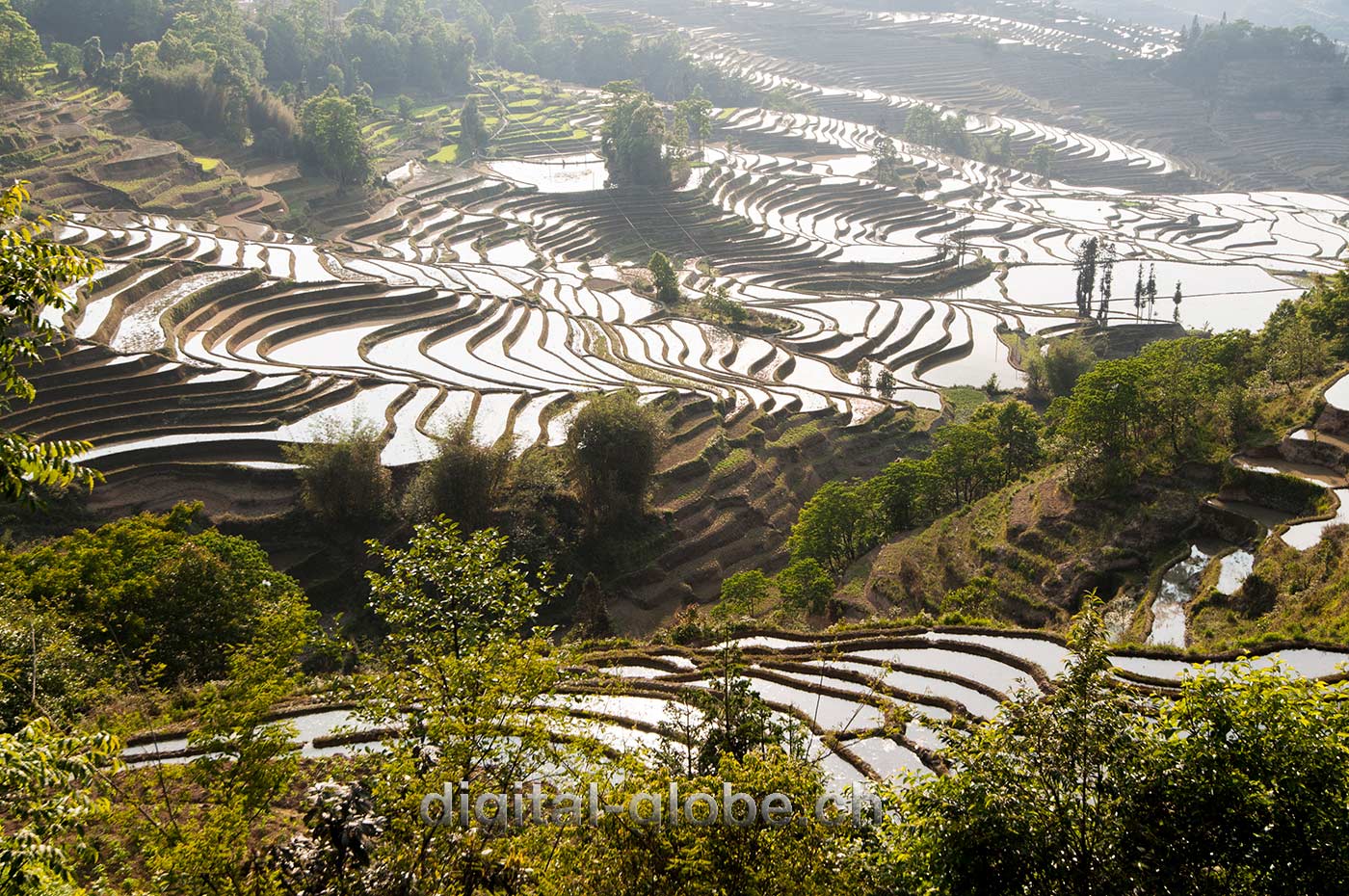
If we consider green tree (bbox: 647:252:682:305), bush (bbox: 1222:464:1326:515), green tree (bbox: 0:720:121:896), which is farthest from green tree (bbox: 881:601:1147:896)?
green tree (bbox: 647:252:682:305)

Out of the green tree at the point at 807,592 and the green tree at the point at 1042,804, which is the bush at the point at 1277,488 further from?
the green tree at the point at 1042,804

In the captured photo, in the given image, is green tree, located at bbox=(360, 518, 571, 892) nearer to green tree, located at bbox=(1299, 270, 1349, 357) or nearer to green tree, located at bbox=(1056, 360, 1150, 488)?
green tree, located at bbox=(1056, 360, 1150, 488)

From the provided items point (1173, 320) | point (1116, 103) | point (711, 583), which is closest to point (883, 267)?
point (1173, 320)

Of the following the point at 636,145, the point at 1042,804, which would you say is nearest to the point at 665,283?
the point at 636,145

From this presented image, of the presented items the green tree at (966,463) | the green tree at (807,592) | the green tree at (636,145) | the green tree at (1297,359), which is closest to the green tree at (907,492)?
the green tree at (966,463)

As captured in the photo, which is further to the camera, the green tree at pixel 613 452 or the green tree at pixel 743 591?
the green tree at pixel 613 452

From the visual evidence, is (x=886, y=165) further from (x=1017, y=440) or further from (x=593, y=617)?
(x=593, y=617)
